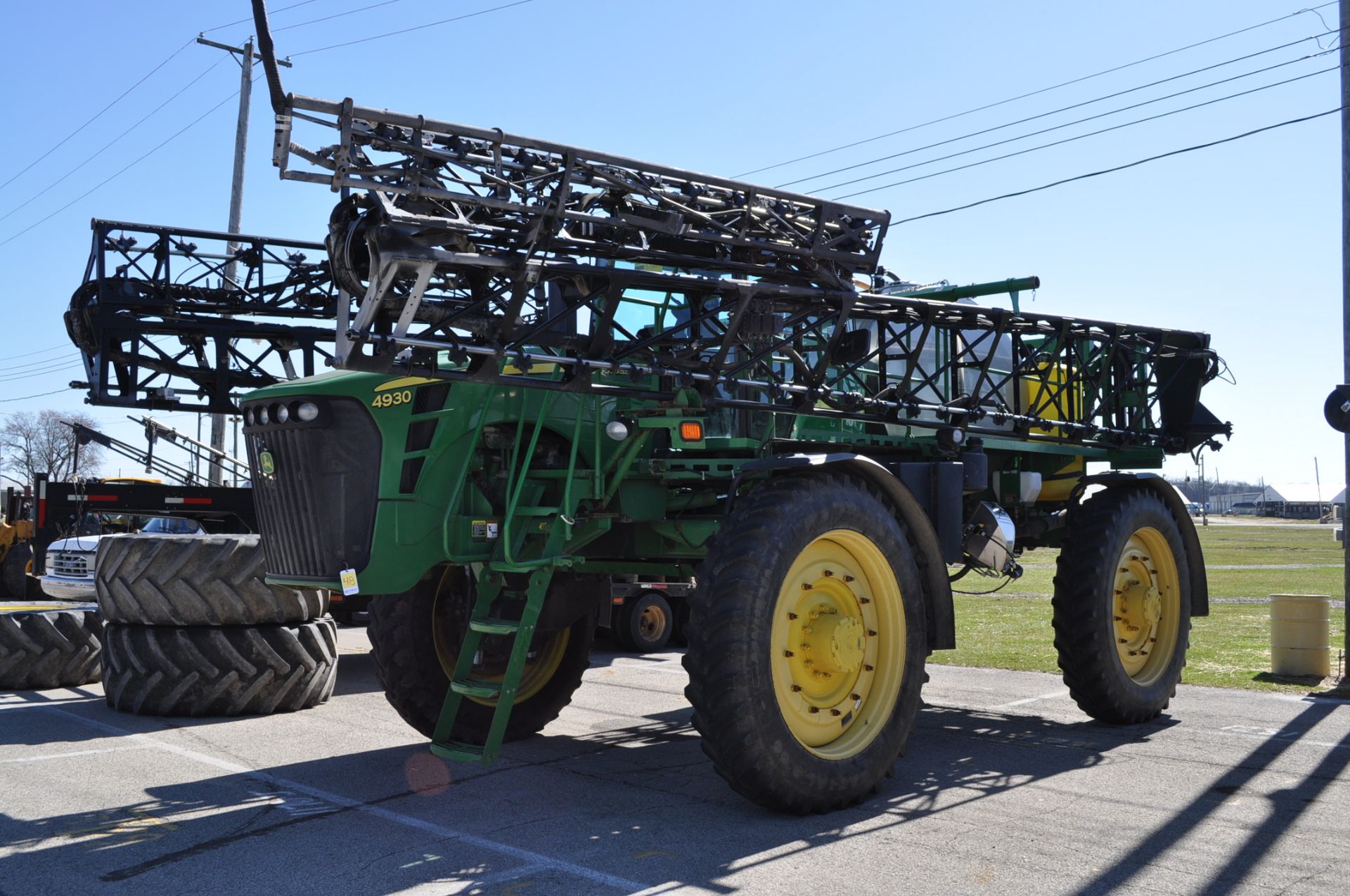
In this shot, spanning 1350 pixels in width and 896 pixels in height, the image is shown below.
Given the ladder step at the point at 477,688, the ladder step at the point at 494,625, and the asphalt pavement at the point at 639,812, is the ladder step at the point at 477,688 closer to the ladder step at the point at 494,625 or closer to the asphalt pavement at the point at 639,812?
the ladder step at the point at 494,625

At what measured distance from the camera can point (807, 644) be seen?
646 cm

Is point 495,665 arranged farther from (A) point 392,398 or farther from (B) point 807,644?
(B) point 807,644

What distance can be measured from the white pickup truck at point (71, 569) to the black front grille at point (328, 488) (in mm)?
10268

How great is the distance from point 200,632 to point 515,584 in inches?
143

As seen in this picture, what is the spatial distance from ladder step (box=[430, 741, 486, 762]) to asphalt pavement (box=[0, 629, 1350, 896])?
0.30m

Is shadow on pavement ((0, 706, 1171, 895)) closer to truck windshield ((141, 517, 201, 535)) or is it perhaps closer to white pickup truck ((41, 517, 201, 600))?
white pickup truck ((41, 517, 201, 600))

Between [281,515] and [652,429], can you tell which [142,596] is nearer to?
[281,515]

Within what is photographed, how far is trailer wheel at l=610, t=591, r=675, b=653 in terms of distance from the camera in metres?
14.3

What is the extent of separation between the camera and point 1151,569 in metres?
9.38

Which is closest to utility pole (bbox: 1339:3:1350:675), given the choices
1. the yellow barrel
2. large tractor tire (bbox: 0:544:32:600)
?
the yellow barrel

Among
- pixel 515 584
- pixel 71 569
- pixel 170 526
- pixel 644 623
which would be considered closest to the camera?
pixel 515 584

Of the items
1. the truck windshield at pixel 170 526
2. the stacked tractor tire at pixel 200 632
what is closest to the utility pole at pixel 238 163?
the truck windshield at pixel 170 526

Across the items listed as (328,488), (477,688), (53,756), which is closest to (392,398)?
(328,488)

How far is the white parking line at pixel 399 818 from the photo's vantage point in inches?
199
